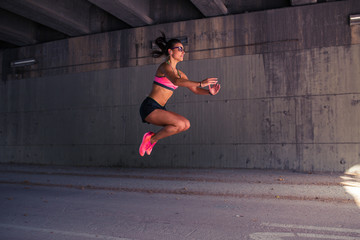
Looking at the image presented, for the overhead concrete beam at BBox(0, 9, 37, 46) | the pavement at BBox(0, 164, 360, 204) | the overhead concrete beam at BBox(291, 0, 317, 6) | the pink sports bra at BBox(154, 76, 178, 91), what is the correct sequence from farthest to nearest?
the overhead concrete beam at BBox(0, 9, 37, 46)
the overhead concrete beam at BBox(291, 0, 317, 6)
the pavement at BBox(0, 164, 360, 204)
the pink sports bra at BBox(154, 76, 178, 91)

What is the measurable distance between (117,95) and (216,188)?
752cm

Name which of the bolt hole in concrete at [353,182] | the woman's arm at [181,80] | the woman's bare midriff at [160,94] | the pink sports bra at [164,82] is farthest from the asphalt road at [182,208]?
the pink sports bra at [164,82]

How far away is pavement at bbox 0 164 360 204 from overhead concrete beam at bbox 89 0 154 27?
626cm

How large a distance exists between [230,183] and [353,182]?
3.43 meters

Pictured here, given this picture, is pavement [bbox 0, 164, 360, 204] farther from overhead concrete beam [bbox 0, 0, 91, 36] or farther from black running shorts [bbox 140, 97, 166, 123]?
overhead concrete beam [bbox 0, 0, 91, 36]

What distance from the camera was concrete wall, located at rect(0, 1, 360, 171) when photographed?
1094 cm

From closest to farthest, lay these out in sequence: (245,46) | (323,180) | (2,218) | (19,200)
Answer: (2,218), (19,200), (323,180), (245,46)

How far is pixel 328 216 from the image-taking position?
16.8 feet

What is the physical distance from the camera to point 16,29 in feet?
48.8

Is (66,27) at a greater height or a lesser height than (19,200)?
greater

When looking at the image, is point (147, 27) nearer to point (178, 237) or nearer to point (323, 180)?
point (323, 180)

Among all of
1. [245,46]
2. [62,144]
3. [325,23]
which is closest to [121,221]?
[245,46]

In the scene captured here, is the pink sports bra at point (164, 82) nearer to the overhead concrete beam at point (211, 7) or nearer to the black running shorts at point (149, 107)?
the black running shorts at point (149, 107)

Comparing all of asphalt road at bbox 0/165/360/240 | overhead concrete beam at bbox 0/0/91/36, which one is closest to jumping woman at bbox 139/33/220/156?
asphalt road at bbox 0/165/360/240
